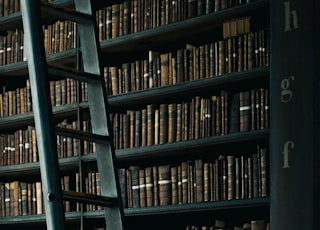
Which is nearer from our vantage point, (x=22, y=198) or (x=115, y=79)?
(x=115, y=79)

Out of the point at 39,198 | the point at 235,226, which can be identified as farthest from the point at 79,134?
the point at 39,198

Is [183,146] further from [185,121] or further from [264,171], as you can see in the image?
[264,171]

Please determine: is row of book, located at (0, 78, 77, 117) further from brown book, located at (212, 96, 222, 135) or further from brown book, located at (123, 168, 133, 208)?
brown book, located at (212, 96, 222, 135)

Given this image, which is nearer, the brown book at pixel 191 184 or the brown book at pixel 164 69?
the brown book at pixel 191 184

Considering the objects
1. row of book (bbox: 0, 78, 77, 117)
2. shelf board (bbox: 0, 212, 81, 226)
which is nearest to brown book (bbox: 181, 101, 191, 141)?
row of book (bbox: 0, 78, 77, 117)

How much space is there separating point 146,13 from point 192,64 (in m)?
0.37

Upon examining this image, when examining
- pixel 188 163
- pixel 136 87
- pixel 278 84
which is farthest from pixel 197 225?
pixel 278 84

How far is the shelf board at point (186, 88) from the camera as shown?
3.49 metres

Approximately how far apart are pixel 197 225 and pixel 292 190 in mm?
849

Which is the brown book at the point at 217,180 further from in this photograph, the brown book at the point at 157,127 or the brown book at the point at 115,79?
the brown book at the point at 115,79

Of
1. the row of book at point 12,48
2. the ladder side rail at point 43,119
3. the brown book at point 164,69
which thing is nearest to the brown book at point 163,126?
the brown book at point 164,69

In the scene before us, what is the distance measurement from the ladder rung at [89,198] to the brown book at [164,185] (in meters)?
1.01

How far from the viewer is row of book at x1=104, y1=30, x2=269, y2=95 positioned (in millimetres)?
3498

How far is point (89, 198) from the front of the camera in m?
2.57
